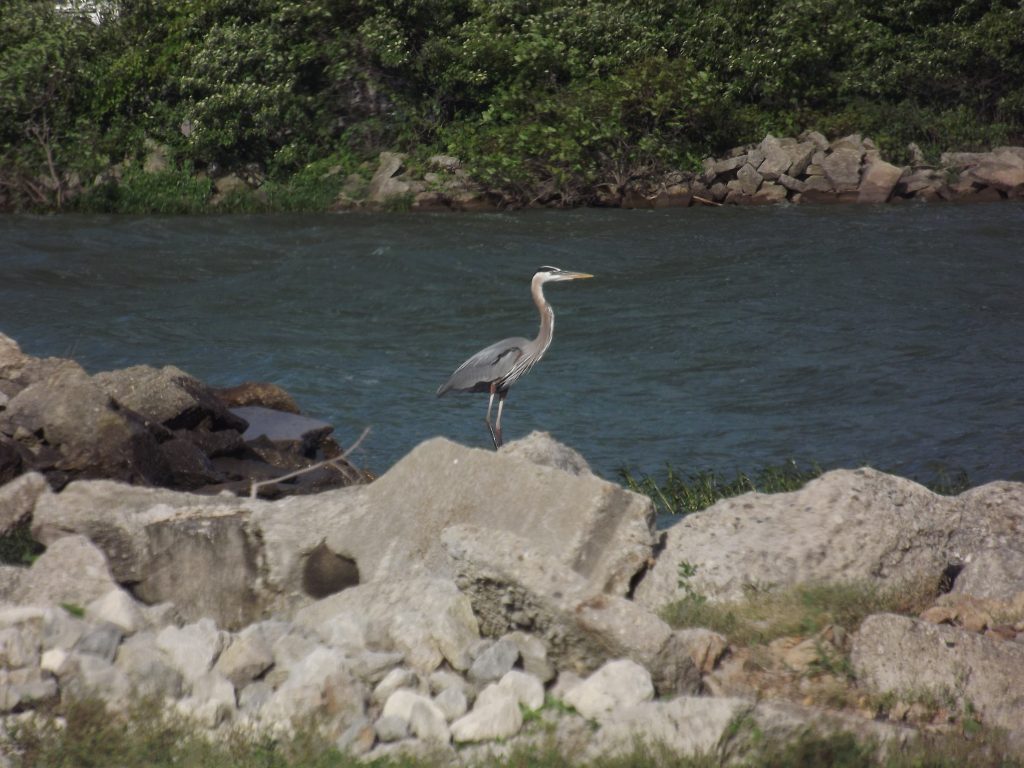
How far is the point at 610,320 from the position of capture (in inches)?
580

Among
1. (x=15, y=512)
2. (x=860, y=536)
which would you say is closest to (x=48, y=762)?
(x=15, y=512)

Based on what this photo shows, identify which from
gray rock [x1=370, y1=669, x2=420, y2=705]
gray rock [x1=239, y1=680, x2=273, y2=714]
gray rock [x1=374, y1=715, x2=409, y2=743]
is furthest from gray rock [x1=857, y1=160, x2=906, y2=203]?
gray rock [x1=374, y1=715, x2=409, y2=743]

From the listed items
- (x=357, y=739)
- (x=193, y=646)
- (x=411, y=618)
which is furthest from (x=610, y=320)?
(x=357, y=739)

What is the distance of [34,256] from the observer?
18.0 meters

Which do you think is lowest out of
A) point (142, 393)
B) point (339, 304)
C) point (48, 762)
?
point (339, 304)

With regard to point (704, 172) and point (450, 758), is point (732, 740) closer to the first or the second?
point (450, 758)

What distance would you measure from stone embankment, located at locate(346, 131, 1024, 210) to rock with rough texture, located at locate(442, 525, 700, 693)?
17923mm

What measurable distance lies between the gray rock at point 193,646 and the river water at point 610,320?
202 inches

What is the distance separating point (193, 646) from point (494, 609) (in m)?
1.04

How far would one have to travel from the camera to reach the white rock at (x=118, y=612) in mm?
4613

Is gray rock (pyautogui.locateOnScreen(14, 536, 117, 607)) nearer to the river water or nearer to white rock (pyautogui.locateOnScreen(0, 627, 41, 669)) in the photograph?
white rock (pyautogui.locateOnScreen(0, 627, 41, 669))

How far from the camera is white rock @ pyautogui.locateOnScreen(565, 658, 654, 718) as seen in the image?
4.04 m

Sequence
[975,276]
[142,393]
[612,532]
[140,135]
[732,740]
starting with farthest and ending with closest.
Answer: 1. [140,135]
2. [975,276]
3. [142,393]
4. [612,532]
5. [732,740]

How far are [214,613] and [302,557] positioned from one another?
42 centimetres
